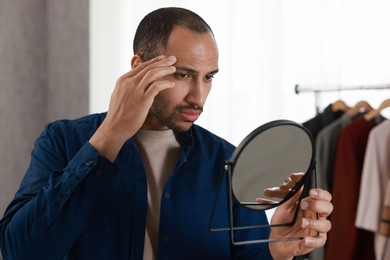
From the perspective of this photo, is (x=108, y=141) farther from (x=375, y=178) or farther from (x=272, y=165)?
(x=375, y=178)

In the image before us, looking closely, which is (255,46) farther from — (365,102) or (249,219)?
A: (249,219)

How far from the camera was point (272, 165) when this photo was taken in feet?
3.73

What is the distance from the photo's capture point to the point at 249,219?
4.45 ft

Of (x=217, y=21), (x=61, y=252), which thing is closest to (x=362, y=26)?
(x=217, y=21)

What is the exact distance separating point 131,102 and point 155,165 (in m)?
0.28

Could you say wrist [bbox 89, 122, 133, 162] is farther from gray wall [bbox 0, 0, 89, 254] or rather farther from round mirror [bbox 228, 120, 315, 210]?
gray wall [bbox 0, 0, 89, 254]

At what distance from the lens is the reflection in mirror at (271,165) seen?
1.07 metres

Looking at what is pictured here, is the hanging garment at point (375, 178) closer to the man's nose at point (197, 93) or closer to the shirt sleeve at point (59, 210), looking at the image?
the man's nose at point (197, 93)

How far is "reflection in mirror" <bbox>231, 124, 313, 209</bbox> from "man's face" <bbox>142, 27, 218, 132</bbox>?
0.18 m

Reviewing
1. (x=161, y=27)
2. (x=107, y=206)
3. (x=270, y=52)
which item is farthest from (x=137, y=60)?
(x=270, y=52)

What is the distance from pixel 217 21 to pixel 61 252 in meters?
1.68

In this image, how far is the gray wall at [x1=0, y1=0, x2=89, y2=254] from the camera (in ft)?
9.46

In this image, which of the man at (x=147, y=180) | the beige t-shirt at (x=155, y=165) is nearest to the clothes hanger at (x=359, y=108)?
the man at (x=147, y=180)

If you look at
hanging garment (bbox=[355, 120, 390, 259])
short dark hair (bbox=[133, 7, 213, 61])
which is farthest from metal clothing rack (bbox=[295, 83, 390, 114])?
short dark hair (bbox=[133, 7, 213, 61])
